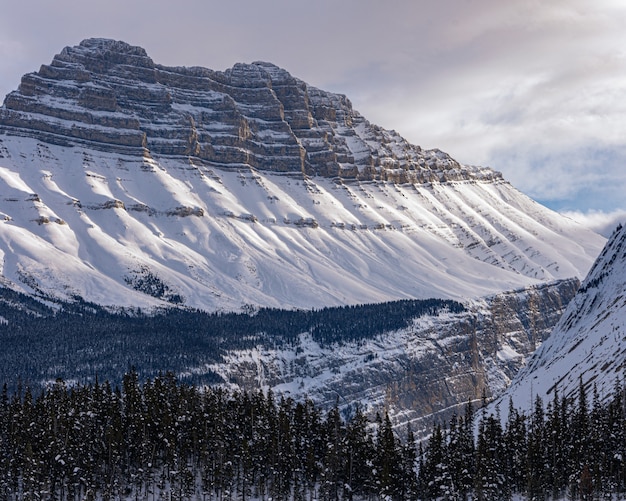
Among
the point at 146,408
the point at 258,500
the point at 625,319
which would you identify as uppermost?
the point at 625,319

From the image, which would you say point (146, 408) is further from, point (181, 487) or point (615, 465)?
point (615, 465)

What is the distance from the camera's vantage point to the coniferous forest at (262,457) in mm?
139250

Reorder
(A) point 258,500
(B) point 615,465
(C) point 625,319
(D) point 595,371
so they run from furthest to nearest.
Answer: (C) point 625,319
(D) point 595,371
(A) point 258,500
(B) point 615,465

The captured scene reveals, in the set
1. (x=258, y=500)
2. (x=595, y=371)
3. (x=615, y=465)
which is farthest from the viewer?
(x=595, y=371)

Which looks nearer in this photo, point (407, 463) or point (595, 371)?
point (407, 463)

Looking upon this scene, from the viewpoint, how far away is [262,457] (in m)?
152

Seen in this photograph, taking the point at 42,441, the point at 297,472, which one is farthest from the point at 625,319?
the point at 42,441

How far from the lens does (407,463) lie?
150625mm

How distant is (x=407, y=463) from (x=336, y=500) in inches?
533

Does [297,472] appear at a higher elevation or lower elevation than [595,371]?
lower

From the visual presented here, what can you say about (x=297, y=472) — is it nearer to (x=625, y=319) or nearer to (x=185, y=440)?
(x=185, y=440)

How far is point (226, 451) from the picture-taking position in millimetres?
152000

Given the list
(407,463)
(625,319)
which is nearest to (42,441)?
(407,463)

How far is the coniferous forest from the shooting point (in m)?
139
